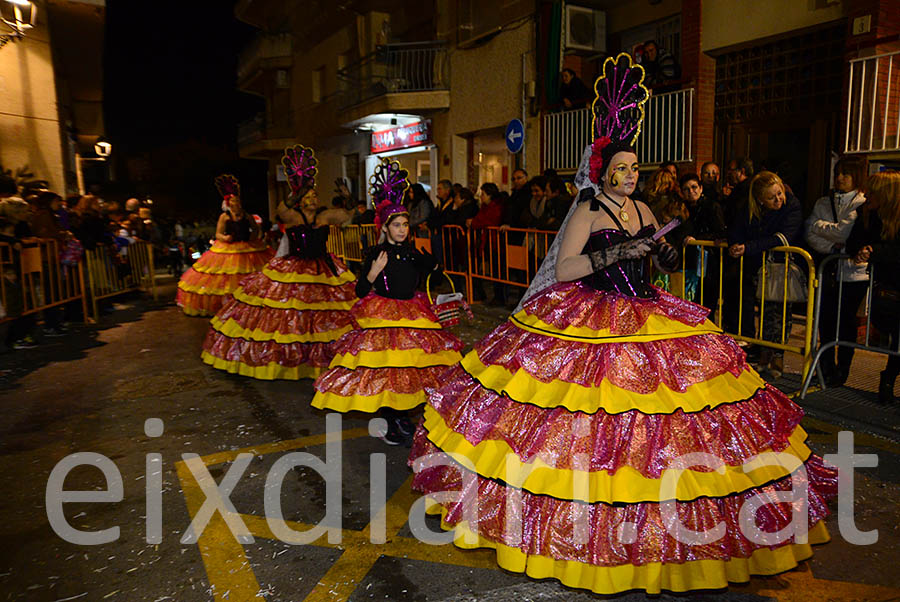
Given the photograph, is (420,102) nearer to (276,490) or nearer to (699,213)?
(699,213)

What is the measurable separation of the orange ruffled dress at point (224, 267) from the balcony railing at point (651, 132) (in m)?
6.77

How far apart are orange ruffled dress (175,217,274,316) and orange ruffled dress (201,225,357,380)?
112 inches

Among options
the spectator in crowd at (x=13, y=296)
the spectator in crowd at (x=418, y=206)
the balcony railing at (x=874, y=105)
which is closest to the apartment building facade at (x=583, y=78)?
the balcony railing at (x=874, y=105)

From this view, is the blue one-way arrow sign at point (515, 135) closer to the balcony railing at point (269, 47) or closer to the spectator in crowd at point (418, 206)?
the spectator in crowd at point (418, 206)

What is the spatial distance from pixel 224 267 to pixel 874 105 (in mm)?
9516

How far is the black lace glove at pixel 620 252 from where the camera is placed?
3.34 m

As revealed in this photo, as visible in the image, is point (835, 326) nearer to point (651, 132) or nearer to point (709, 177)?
point (709, 177)

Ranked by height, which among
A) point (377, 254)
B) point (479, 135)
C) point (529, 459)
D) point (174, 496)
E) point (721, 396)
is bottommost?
point (174, 496)

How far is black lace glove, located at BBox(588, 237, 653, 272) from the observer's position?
11.0ft

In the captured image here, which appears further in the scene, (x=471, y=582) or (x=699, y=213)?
(x=699, y=213)

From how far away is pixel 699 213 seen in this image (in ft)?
25.0

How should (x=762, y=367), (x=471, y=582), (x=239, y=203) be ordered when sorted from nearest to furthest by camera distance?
(x=471, y=582)
(x=762, y=367)
(x=239, y=203)

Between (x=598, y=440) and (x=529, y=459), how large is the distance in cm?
34

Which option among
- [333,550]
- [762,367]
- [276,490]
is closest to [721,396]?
[333,550]
